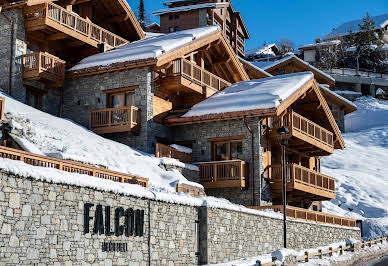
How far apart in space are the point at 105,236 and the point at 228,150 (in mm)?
13873

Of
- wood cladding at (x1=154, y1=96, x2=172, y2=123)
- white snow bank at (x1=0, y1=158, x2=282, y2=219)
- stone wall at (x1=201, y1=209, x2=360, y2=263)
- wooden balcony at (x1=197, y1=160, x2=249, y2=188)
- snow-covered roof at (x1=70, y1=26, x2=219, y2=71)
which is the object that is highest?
snow-covered roof at (x1=70, y1=26, x2=219, y2=71)

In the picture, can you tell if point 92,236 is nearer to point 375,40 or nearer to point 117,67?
point 117,67

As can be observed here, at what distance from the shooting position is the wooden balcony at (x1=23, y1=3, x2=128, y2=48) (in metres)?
26.7

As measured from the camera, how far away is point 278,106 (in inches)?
1021

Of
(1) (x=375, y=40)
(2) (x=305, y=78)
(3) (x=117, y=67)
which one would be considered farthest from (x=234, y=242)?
(1) (x=375, y=40)

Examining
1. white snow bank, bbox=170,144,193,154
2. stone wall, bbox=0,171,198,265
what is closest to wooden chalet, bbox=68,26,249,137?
white snow bank, bbox=170,144,193,154

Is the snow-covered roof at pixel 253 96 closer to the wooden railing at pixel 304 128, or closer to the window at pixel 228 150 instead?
the wooden railing at pixel 304 128

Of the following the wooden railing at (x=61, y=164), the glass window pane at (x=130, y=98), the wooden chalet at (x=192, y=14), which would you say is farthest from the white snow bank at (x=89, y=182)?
the wooden chalet at (x=192, y=14)

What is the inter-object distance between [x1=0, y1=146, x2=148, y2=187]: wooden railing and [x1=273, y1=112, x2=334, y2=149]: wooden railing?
11.9m

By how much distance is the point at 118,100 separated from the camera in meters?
27.9

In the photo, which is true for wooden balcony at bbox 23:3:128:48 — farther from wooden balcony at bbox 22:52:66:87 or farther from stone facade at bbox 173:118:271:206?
stone facade at bbox 173:118:271:206

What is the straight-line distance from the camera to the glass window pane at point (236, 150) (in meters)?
27.1

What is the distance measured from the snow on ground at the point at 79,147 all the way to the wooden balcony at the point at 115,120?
109cm

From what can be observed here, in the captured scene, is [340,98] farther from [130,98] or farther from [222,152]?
[130,98]
